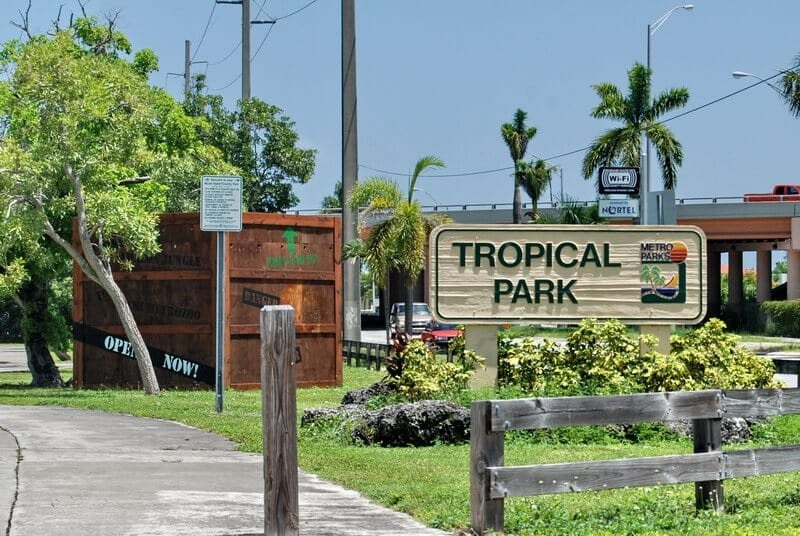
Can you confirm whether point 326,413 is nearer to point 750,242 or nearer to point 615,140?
point 615,140

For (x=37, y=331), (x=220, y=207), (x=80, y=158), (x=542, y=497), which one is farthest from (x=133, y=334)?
(x=542, y=497)

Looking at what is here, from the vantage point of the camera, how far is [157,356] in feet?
70.9

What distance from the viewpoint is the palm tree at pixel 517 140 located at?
61531mm

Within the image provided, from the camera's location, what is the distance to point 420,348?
15.3 m

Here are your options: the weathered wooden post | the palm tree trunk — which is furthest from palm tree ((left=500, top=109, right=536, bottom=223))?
the weathered wooden post

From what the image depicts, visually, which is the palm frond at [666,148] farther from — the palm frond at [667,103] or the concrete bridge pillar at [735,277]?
the concrete bridge pillar at [735,277]

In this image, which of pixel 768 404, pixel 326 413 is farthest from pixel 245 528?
pixel 326 413

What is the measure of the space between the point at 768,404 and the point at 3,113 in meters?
17.6

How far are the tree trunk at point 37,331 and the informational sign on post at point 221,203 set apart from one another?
10.0 m

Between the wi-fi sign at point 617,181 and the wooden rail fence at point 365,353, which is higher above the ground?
the wi-fi sign at point 617,181

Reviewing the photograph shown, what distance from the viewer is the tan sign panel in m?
15.8

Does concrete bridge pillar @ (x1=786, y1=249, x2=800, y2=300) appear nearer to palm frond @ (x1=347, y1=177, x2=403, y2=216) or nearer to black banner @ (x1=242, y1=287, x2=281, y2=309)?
palm frond @ (x1=347, y1=177, x2=403, y2=216)

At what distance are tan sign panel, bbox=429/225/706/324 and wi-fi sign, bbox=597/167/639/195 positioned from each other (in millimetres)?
6096

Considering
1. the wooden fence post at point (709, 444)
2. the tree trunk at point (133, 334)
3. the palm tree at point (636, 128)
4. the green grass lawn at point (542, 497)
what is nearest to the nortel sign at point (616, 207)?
the green grass lawn at point (542, 497)
